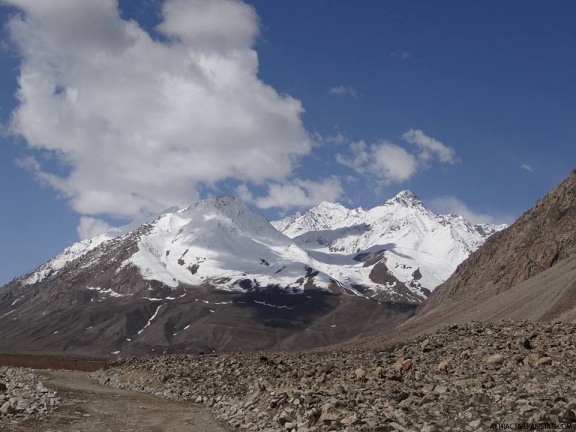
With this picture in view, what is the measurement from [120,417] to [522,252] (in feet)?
450

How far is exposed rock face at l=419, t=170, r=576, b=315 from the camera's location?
134250mm

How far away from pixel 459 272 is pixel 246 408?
17090cm

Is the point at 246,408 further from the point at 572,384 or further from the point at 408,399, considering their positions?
the point at 572,384

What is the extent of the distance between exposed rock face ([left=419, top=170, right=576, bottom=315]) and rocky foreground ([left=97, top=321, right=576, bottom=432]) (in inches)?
3893

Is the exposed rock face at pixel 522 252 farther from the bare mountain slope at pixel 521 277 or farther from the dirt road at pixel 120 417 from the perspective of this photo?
the dirt road at pixel 120 417

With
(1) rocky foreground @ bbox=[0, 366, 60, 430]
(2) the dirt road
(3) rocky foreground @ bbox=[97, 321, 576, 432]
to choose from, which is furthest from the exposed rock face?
(1) rocky foreground @ bbox=[0, 366, 60, 430]

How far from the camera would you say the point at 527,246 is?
15262 centimetres

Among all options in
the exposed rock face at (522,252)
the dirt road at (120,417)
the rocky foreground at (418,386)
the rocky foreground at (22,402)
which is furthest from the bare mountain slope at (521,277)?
the rocky foreground at (22,402)

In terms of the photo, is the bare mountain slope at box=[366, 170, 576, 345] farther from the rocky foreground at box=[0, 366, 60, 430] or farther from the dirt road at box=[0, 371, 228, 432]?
the rocky foreground at box=[0, 366, 60, 430]

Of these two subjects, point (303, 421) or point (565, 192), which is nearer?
point (303, 421)

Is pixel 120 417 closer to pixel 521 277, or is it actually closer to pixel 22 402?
pixel 22 402

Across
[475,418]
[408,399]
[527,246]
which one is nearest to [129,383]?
[408,399]

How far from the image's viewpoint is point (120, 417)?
26562 mm

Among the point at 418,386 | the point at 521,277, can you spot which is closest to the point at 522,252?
the point at 521,277
